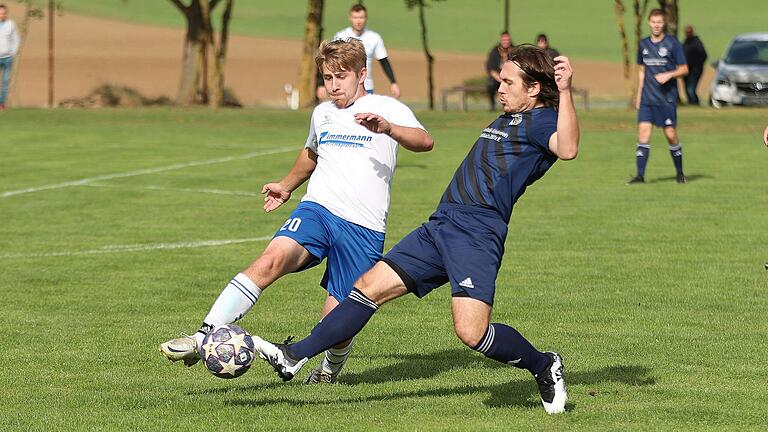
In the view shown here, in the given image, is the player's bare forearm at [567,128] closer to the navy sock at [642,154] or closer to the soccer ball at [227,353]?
→ the soccer ball at [227,353]

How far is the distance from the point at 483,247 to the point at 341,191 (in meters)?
1.11

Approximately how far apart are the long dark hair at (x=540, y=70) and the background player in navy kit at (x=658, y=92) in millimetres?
12715

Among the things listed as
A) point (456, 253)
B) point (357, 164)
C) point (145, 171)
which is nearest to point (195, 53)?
point (145, 171)

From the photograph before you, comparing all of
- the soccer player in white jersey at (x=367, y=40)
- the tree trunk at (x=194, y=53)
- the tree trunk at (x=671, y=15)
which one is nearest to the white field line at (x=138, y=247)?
the soccer player in white jersey at (x=367, y=40)

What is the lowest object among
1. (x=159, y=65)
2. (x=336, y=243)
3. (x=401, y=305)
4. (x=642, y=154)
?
(x=159, y=65)

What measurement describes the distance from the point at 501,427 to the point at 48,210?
11353 mm

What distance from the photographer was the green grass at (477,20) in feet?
344

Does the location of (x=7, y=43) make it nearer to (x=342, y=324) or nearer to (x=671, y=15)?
(x=671, y=15)

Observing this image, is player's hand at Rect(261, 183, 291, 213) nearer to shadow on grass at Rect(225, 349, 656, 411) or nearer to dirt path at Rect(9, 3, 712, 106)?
shadow on grass at Rect(225, 349, 656, 411)

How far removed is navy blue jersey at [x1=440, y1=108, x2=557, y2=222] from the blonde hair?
98 centimetres

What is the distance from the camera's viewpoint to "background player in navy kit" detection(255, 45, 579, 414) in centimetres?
715

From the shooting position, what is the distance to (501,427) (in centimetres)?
698

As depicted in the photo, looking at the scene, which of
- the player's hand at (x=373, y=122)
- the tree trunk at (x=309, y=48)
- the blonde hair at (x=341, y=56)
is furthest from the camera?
the tree trunk at (x=309, y=48)

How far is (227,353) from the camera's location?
7.14 meters
